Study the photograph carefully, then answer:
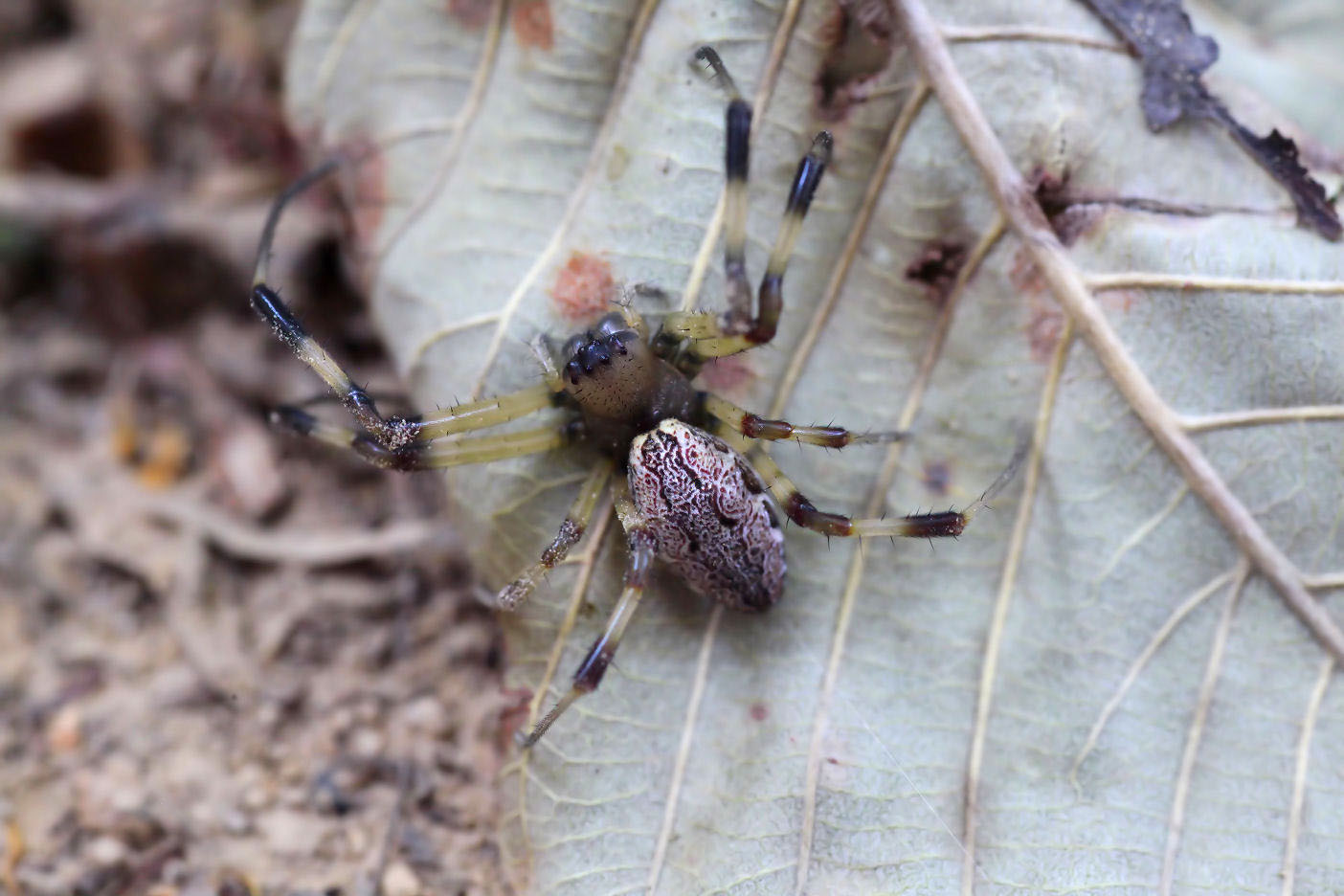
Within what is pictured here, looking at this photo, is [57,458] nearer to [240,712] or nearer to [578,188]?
[240,712]

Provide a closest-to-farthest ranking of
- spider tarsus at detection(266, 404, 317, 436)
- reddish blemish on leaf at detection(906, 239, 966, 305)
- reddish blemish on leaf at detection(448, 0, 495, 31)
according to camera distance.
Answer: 1. reddish blemish on leaf at detection(906, 239, 966, 305)
2. reddish blemish on leaf at detection(448, 0, 495, 31)
3. spider tarsus at detection(266, 404, 317, 436)

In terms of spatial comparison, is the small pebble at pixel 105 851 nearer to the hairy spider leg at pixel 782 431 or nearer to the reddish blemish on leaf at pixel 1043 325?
the hairy spider leg at pixel 782 431

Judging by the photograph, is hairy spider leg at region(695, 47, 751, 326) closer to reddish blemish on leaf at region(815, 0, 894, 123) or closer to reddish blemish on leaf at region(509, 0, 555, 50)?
reddish blemish on leaf at region(815, 0, 894, 123)

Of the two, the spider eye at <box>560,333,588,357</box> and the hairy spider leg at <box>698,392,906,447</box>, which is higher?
the spider eye at <box>560,333,588,357</box>

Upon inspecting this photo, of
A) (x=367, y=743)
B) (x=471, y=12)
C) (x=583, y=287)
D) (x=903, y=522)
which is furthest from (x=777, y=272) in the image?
(x=367, y=743)

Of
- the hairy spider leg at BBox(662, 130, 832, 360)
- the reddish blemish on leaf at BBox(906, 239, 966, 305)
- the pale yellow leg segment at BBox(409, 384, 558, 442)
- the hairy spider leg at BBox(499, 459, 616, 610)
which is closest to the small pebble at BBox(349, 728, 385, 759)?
the hairy spider leg at BBox(499, 459, 616, 610)

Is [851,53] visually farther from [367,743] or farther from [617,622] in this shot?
[367,743]

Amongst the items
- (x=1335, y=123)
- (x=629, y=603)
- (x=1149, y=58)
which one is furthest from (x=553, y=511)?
(x=1335, y=123)
